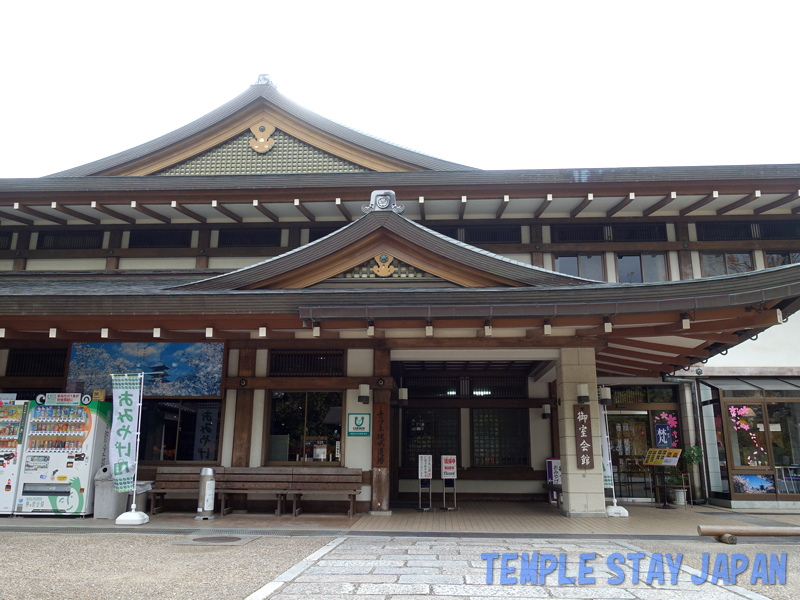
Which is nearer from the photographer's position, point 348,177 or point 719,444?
point 348,177

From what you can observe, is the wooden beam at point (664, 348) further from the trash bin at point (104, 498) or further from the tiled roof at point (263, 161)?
the trash bin at point (104, 498)

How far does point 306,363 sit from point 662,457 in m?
8.64

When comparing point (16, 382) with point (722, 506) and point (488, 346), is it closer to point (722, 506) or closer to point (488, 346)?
point (488, 346)

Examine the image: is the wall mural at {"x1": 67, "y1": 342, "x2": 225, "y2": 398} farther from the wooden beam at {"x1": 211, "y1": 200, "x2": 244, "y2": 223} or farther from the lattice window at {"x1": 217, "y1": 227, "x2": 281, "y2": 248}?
the wooden beam at {"x1": 211, "y1": 200, "x2": 244, "y2": 223}

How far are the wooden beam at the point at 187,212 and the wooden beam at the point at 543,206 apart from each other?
25.5ft

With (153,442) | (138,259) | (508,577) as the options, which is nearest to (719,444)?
(508,577)

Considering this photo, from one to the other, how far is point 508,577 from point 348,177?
9194 mm

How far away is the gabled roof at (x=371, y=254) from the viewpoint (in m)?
9.65

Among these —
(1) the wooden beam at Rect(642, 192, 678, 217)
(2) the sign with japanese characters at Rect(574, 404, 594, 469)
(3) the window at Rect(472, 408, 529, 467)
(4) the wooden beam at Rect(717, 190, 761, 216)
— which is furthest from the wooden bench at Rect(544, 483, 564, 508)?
(4) the wooden beam at Rect(717, 190, 761, 216)

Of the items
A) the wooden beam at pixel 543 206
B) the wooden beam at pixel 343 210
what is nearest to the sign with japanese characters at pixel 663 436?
the wooden beam at pixel 543 206

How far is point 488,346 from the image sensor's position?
10.9 meters

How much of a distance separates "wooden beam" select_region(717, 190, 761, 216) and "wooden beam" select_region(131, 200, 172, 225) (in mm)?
12965

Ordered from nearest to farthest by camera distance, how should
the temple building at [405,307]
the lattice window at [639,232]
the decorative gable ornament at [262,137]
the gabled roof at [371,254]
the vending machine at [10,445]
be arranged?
the temple building at [405,307] < the gabled roof at [371,254] < the vending machine at [10,445] < the lattice window at [639,232] < the decorative gable ornament at [262,137]

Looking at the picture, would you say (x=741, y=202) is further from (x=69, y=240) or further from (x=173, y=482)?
(x=69, y=240)
